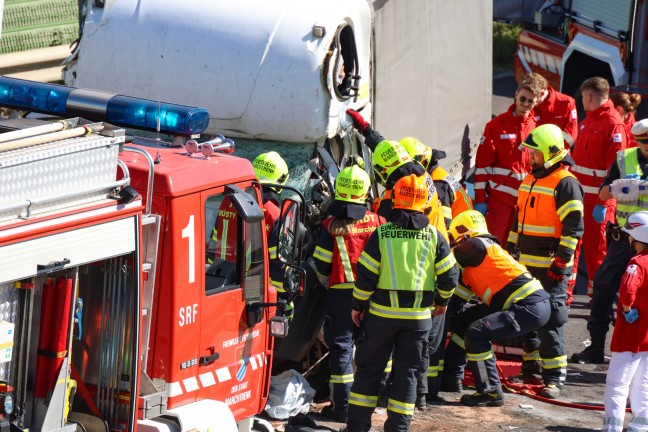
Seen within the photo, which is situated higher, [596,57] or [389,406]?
[596,57]

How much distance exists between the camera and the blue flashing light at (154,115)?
576cm

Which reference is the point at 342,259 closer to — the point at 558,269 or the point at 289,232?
the point at 289,232

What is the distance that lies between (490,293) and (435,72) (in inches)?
118

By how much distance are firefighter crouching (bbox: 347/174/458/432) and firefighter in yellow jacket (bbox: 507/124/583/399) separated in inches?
62.9

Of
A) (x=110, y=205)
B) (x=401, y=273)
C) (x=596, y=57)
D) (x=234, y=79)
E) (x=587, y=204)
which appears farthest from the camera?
(x=596, y=57)

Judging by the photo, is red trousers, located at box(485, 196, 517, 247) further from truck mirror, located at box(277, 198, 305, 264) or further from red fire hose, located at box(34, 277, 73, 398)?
red fire hose, located at box(34, 277, 73, 398)

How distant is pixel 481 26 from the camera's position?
11789 millimetres

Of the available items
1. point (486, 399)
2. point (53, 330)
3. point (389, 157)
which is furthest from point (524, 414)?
point (53, 330)

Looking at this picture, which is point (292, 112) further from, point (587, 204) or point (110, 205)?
point (587, 204)

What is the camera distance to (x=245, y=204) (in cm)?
564

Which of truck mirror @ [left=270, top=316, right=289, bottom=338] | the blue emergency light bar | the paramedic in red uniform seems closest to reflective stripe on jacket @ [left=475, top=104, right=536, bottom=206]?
the paramedic in red uniform

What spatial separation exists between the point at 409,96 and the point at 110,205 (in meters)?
5.27

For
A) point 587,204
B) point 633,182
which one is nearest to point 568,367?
point 633,182

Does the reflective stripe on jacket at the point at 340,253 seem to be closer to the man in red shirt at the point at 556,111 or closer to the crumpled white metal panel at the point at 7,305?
the crumpled white metal panel at the point at 7,305
